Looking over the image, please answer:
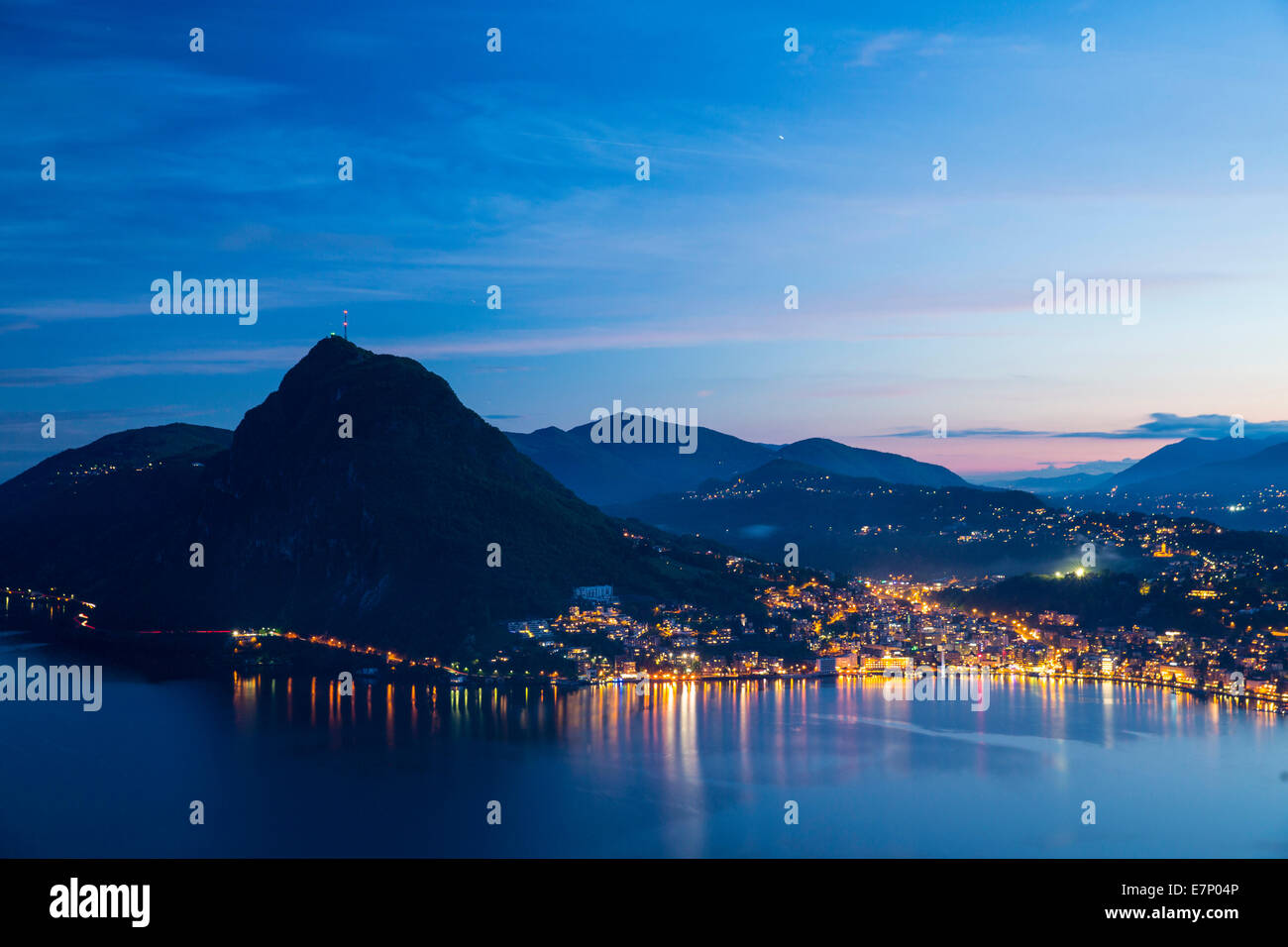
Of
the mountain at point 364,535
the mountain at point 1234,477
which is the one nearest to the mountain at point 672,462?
the mountain at point 1234,477

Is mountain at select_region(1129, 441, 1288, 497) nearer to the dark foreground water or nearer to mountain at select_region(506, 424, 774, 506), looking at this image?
mountain at select_region(506, 424, 774, 506)

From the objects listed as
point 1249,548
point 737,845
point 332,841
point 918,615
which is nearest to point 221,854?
point 332,841

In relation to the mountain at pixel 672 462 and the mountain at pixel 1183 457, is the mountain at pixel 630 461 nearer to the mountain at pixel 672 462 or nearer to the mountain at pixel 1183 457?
the mountain at pixel 672 462

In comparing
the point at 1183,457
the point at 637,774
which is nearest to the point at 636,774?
the point at 637,774

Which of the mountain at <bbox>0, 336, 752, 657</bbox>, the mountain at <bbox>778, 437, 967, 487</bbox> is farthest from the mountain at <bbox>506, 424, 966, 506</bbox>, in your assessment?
the mountain at <bbox>0, 336, 752, 657</bbox>

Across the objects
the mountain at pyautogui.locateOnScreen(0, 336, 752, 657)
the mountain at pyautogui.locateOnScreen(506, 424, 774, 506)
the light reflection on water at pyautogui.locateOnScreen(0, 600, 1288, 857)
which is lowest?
the light reflection on water at pyautogui.locateOnScreen(0, 600, 1288, 857)

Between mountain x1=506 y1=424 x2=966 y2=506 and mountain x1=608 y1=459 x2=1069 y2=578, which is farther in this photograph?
mountain x1=506 y1=424 x2=966 y2=506

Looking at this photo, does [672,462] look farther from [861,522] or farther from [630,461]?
[861,522]
